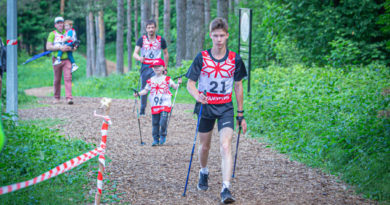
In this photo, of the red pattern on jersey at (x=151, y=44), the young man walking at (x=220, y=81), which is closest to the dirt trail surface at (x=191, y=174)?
the young man walking at (x=220, y=81)

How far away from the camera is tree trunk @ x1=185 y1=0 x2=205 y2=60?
18.2 m

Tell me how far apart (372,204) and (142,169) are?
3282 mm

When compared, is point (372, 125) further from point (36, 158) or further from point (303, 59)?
point (303, 59)

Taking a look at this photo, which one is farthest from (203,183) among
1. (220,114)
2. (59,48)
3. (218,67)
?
(59,48)

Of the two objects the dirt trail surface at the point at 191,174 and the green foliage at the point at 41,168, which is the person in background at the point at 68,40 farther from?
the green foliage at the point at 41,168

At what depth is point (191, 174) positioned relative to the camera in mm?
6922

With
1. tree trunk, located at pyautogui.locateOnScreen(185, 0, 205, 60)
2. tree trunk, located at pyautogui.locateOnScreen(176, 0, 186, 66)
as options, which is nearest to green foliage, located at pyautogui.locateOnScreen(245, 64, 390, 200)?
tree trunk, located at pyautogui.locateOnScreen(185, 0, 205, 60)

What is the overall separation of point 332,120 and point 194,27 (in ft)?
35.5

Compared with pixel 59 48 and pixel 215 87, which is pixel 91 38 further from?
pixel 215 87

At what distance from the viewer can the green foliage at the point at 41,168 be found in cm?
505

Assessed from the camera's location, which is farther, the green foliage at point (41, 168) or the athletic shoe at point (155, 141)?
the athletic shoe at point (155, 141)

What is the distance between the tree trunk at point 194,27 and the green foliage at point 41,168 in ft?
38.1

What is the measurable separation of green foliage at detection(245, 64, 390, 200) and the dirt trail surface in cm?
35

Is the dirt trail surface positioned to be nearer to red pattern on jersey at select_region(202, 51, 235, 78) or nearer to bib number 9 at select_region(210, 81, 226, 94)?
bib number 9 at select_region(210, 81, 226, 94)
